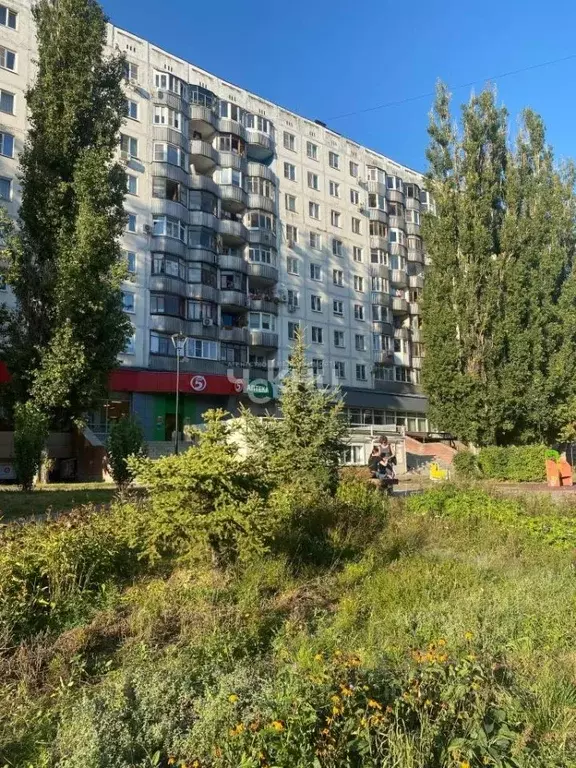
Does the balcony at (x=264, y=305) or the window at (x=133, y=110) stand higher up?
the window at (x=133, y=110)

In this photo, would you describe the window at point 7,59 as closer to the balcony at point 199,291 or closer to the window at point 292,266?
the balcony at point 199,291

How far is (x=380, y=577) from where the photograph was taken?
21.0 ft

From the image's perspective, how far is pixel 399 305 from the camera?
5550 centimetres

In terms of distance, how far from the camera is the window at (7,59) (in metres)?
35.0

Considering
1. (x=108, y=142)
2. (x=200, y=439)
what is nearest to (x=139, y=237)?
(x=108, y=142)

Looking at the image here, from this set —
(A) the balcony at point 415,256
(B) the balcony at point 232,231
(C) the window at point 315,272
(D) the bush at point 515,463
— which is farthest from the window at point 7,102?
(A) the balcony at point 415,256

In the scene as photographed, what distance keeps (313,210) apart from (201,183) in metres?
11.9

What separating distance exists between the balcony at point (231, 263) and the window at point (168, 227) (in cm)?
354

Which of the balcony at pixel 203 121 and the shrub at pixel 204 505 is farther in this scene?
the balcony at pixel 203 121

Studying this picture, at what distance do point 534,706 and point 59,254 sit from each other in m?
19.9

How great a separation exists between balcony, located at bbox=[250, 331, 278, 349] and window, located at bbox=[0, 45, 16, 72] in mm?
22761

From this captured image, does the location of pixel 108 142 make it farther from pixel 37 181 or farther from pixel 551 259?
pixel 551 259

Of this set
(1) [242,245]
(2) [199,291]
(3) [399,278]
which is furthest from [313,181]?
(2) [199,291]

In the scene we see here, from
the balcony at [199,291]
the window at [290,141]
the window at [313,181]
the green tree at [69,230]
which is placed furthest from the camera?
the window at [313,181]
